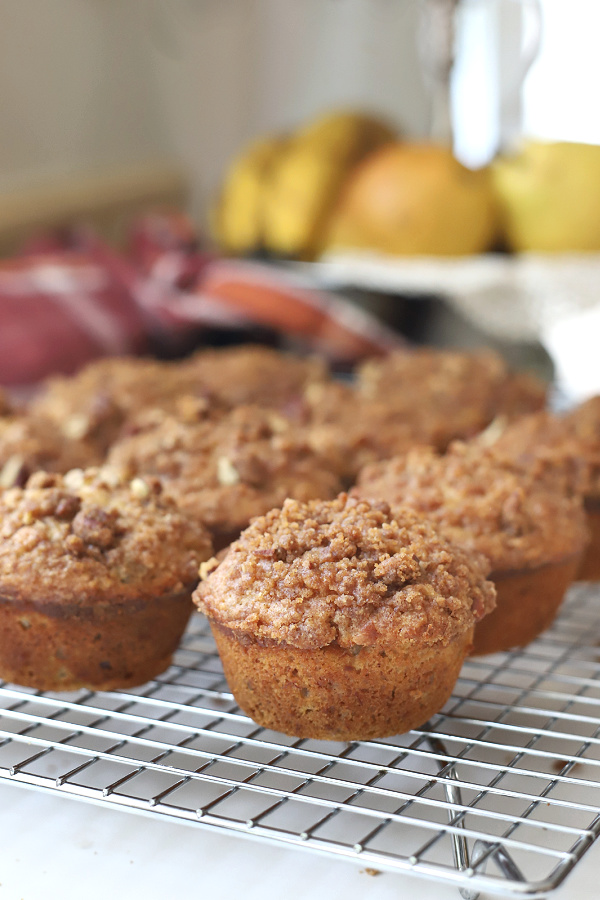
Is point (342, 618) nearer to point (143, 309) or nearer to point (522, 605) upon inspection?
point (522, 605)

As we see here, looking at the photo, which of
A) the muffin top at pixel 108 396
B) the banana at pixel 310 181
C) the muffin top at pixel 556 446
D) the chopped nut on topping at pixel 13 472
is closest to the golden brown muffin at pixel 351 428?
the muffin top at pixel 556 446

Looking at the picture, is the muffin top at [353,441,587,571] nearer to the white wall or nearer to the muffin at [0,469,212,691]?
the muffin at [0,469,212,691]

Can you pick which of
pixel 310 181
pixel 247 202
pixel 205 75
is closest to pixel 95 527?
pixel 310 181

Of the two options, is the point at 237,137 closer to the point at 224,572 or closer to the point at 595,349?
the point at 595,349

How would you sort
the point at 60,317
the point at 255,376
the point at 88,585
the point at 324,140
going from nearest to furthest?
1. the point at 88,585
2. the point at 255,376
3. the point at 60,317
4. the point at 324,140

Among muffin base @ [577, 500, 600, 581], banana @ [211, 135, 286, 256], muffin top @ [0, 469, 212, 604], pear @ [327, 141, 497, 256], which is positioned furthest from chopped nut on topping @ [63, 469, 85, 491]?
banana @ [211, 135, 286, 256]

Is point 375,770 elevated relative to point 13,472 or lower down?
lower down
